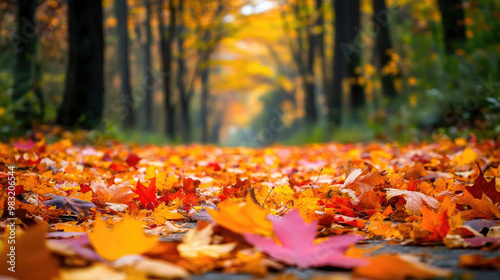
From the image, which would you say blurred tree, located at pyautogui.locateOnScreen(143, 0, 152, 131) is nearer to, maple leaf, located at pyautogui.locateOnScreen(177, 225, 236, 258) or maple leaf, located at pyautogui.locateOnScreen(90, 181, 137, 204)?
maple leaf, located at pyautogui.locateOnScreen(90, 181, 137, 204)

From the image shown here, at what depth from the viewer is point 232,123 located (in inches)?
2793

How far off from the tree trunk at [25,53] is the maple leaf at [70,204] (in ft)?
20.3

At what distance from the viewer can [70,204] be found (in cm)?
188

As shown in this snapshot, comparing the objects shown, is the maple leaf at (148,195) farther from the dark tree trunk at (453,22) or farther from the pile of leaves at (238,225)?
the dark tree trunk at (453,22)

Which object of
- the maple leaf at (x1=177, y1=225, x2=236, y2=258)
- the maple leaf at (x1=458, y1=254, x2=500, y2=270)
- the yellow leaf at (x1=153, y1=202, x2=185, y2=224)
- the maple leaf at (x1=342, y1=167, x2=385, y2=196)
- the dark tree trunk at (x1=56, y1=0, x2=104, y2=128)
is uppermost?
the dark tree trunk at (x1=56, y1=0, x2=104, y2=128)

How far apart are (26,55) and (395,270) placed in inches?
353

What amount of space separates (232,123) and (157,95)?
38025mm

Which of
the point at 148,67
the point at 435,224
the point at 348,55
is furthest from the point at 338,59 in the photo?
the point at 435,224

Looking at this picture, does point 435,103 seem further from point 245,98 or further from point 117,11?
point 245,98

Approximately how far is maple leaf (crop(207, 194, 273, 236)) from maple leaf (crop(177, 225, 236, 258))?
5 centimetres

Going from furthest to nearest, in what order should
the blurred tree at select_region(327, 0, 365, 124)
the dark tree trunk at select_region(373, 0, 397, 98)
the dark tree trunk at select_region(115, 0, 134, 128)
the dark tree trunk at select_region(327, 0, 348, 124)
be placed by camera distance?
the dark tree trunk at select_region(115, 0, 134, 128)
the dark tree trunk at select_region(327, 0, 348, 124)
the blurred tree at select_region(327, 0, 365, 124)
the dark tree trunk at select_region(373, 0, 397, 98)

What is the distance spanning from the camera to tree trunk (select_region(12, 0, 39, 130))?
750 centimetres

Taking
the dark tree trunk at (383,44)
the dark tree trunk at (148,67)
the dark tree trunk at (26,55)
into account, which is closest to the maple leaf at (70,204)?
the dark tree trunk at (26,55)

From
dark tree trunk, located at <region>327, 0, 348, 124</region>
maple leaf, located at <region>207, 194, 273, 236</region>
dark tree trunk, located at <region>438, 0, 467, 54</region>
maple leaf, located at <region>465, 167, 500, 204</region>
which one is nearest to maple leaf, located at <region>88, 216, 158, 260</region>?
maple leaf, located at <region>207, 194, 273, 236</region>
